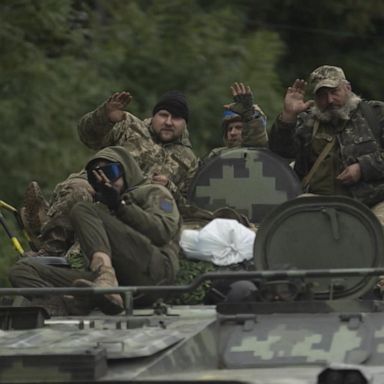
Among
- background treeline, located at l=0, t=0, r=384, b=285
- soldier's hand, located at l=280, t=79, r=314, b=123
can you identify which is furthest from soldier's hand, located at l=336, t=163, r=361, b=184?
background treeline, located at l=0, t=0, r=384, b=285

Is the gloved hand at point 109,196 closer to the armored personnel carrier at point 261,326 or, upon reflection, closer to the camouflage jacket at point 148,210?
the camouflage jacket at point 148,210

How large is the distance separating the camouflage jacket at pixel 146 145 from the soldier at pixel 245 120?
208 millimetres

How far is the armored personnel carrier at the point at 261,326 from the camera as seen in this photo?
11.2 m

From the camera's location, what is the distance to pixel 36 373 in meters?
11.2

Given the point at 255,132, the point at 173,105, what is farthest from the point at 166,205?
the point at 255,132

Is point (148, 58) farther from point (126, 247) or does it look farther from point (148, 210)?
point (126, 247)

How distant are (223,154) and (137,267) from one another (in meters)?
1.68

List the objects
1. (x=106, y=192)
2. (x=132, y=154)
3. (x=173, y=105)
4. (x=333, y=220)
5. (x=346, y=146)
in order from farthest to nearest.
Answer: (x=173, y=105) < (x=132, y=154) < (x=346, y=146) < (x=106, y=192) < (x=333, y=220)

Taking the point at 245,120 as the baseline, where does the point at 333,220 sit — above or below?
below

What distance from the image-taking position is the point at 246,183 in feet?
48.8

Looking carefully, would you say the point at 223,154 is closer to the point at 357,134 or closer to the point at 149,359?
the point at 357,134

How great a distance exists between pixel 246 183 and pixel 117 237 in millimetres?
1599

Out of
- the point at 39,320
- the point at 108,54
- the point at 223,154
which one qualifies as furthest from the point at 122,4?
the point at 39,320

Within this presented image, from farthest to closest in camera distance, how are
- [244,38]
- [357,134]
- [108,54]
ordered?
1. [244,38]
2. [108,54]
3. [357,134]
